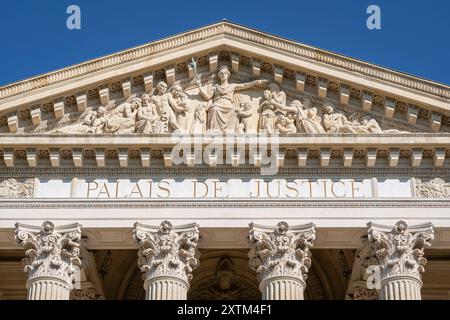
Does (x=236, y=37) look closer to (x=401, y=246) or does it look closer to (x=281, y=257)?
(x=281, y=257)

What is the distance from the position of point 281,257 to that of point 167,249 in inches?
126

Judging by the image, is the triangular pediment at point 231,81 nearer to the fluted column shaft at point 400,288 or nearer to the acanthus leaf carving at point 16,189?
the acanthus leaf carving at point 16,189

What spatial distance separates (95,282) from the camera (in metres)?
35.6

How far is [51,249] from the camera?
3083 centimetres

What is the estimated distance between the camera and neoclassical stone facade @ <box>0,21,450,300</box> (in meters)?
31.0

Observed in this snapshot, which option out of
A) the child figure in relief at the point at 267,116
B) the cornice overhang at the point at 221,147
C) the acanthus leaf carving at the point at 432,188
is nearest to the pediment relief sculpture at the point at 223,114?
the child figure in relief at the point at 267,116

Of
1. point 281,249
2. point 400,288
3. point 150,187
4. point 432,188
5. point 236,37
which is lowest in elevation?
point 400,288

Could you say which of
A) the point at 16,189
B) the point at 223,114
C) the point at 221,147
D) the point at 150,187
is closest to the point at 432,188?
the point at 221,147

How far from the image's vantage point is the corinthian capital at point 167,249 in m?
30.7

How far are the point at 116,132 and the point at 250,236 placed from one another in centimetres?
513

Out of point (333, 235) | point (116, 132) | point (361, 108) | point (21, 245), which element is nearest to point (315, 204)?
point (333, 235)

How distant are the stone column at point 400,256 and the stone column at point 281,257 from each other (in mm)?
1975

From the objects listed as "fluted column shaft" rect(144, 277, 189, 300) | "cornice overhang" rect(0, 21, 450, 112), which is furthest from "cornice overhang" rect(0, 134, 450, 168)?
"fluted column shaft" rect(144, 277, 189, 300)
